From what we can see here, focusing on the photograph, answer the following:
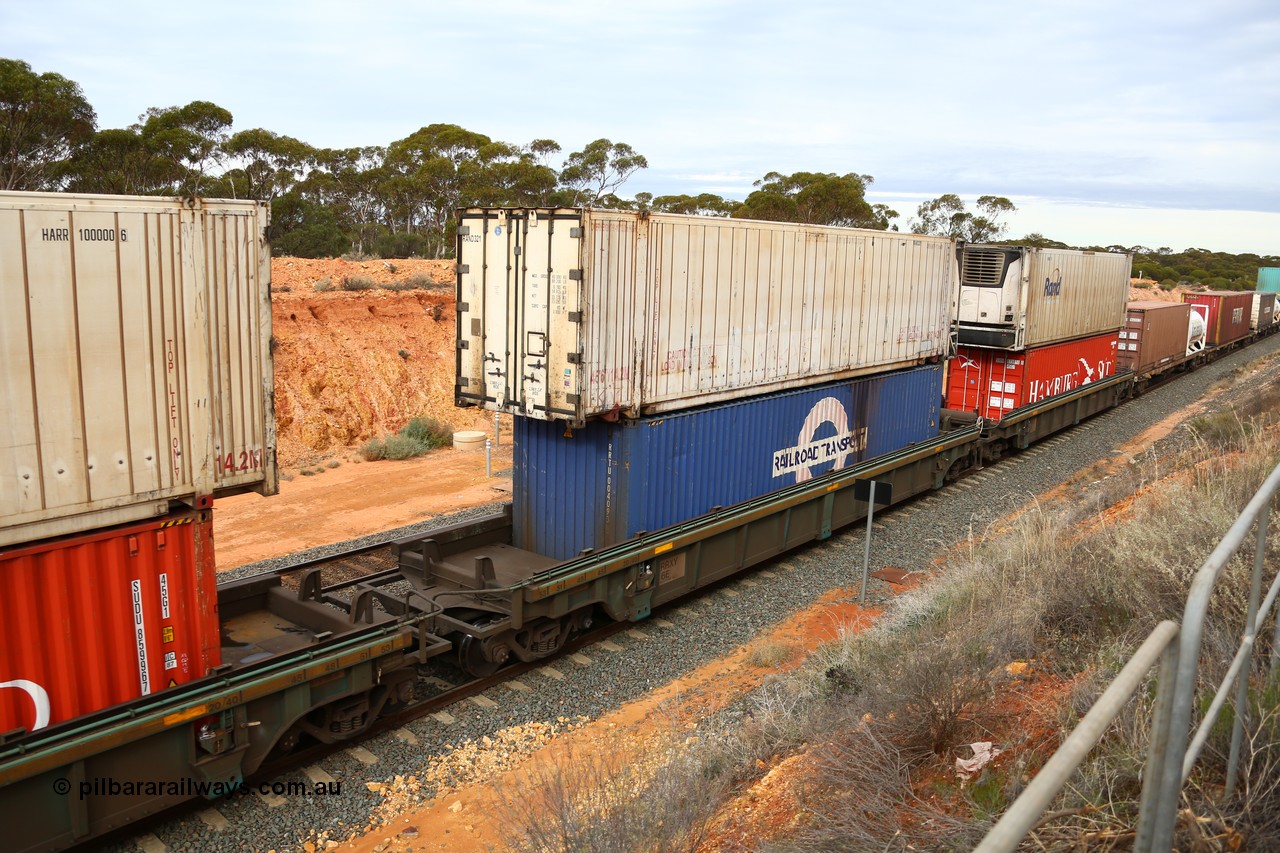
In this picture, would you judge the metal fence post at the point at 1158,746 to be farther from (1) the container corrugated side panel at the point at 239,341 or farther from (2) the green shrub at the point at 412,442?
(2) the green shrub at the point at 412,442

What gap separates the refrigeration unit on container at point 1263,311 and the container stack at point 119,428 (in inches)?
1938

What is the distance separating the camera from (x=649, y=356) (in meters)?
10.0

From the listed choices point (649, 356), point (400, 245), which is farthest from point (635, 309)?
point (400, 245)

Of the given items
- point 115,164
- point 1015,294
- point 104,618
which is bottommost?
point 104,618

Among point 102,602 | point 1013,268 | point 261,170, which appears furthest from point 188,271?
point 261,170

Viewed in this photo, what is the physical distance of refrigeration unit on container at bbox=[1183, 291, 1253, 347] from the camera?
3591 centimetres

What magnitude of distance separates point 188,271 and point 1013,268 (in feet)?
50.1

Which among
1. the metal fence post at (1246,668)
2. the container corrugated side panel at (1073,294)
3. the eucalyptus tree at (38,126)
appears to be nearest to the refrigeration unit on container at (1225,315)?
the container corrugated side panel at (1073,294)

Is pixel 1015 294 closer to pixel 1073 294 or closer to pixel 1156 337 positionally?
pixel 1073 294

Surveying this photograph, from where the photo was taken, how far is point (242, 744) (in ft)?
22.0

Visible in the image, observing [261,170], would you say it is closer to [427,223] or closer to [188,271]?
[427,223]
